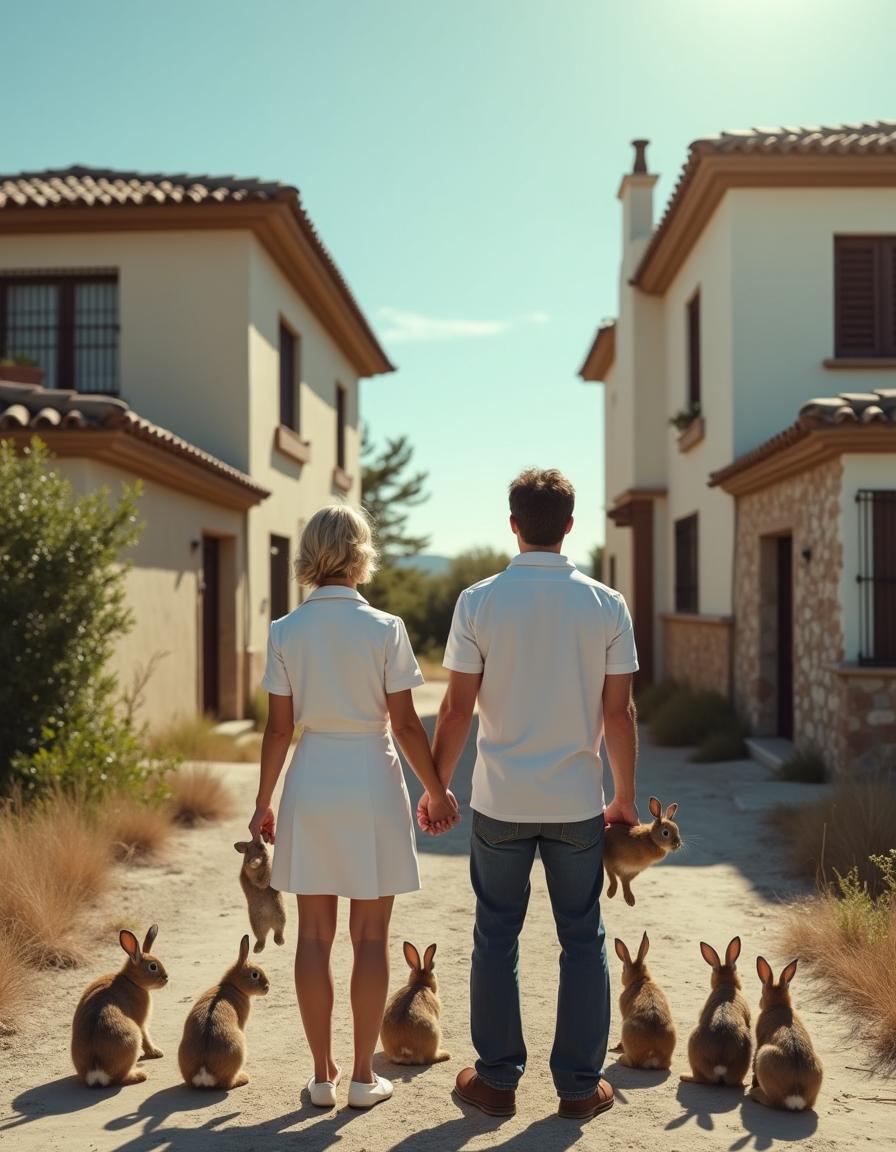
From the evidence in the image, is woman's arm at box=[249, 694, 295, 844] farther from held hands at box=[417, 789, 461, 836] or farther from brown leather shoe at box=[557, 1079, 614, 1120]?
brown leather shoe at box=[557, 1079, 614, 1120]

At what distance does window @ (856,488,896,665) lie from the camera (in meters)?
9.98

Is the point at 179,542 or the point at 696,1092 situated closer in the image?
the point at 696,1092

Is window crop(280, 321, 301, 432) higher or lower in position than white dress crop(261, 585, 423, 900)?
higher

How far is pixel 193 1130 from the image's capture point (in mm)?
3660

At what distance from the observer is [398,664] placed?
378 cm

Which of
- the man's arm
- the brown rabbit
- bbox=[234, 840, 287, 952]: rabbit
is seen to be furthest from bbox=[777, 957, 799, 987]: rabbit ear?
bbox=[234, 840, 287, 952]: rabbit

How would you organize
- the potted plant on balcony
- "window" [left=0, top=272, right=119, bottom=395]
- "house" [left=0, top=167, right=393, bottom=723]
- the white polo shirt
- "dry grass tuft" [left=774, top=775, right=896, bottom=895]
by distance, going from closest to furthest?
the white polo shirt, "dry grass tuft" [left=774, top=775, right=896, bottom=895], the potted plant on balcony, "house" [left=0, top=167, right=393, bottom=723], "window" [left=0, top=272, right=119, bottom=395]

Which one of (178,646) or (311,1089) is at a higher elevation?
(178,646)

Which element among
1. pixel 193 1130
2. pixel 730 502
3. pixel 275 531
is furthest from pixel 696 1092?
pixel 275 531

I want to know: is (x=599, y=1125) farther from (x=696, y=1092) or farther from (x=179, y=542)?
(x=179, y=542)

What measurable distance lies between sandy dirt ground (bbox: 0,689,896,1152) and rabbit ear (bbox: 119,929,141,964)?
42 cm

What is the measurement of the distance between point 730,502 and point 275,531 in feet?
20.1

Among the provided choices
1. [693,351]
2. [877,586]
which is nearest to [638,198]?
[693,351]

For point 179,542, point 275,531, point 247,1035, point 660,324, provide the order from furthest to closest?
point 660,324 < point 275,531 < point 179,542 < point 247,1035
